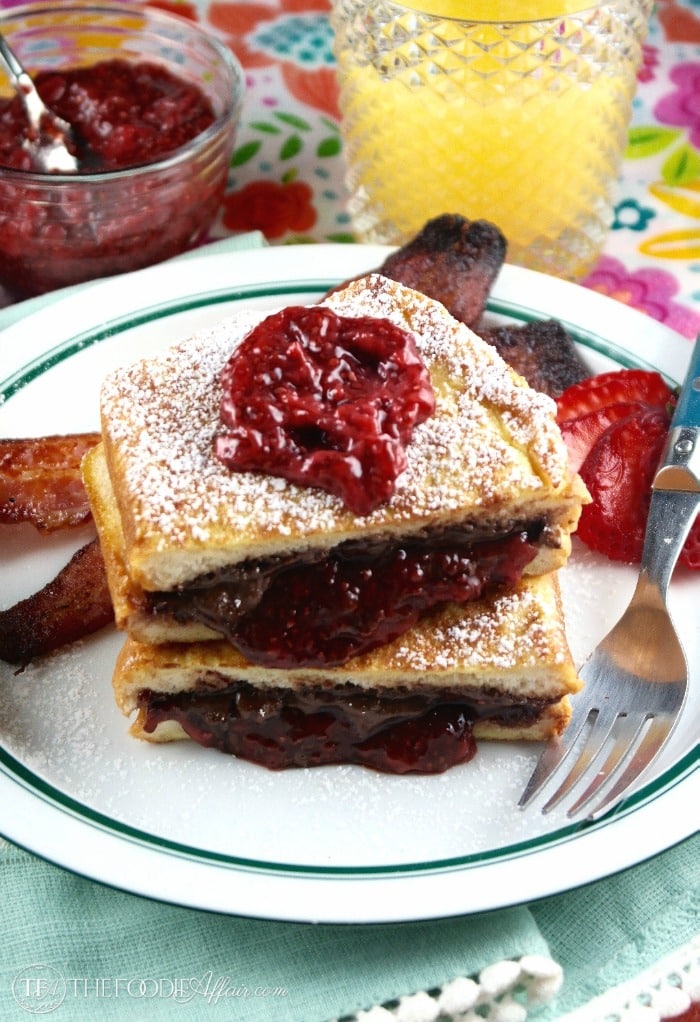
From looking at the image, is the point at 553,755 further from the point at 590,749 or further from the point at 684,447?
the point at 684,447

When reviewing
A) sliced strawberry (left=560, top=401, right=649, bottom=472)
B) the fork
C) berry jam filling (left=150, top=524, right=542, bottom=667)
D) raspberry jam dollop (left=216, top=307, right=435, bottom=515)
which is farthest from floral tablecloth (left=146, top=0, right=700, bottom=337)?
berry jam filling (left=150, top=524, right=542, bottom=667)

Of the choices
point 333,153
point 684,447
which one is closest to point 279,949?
point 684,447

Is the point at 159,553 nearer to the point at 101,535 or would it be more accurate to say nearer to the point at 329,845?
the point at 101,535

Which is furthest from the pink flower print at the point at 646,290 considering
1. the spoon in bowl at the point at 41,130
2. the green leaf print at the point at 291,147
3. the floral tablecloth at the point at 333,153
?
the spoon in bowl at the point at 41,130

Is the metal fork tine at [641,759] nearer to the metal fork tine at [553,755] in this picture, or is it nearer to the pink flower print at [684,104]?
the metal fork tine at [553,755]

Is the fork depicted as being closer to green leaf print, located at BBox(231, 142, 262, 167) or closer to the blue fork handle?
the blue fork handle

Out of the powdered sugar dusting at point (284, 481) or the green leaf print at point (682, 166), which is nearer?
the powdered sugar dusting at point (284, 481)
